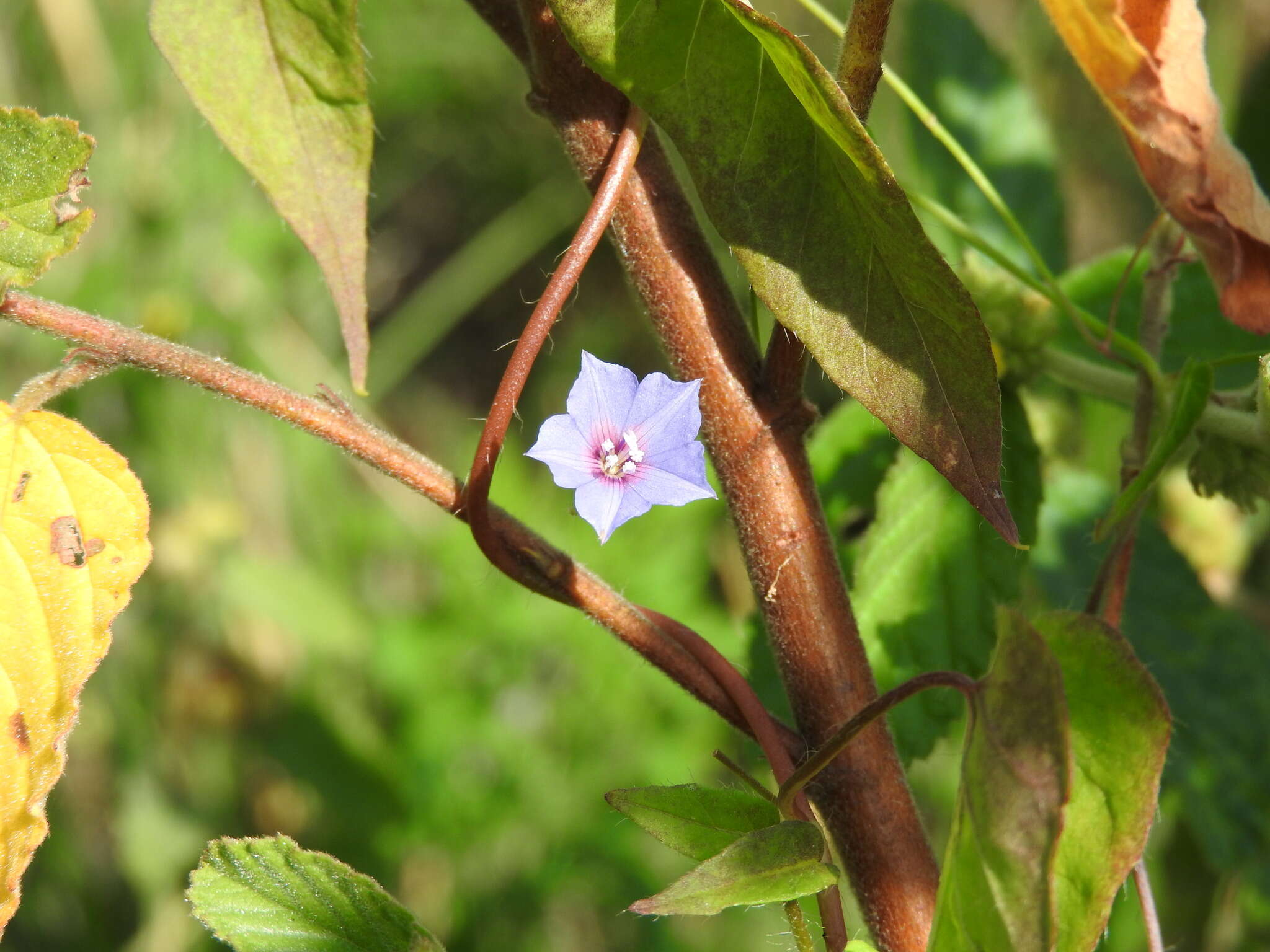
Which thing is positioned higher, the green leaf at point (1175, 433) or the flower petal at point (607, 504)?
the green leaf at point (1175, 433)

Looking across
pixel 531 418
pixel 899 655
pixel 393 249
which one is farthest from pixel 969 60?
pixel 393 249

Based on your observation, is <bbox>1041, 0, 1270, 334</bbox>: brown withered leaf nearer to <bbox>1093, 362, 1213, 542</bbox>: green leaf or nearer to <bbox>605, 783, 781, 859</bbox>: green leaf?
<bbox>1093, 362, 1213, 542</bbox>: green leaf

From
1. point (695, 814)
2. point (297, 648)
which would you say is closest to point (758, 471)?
Result: point (695, 814)

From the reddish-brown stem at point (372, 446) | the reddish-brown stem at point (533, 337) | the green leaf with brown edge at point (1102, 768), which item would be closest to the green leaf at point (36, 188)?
the reddish-brown stem at point (372, 446)

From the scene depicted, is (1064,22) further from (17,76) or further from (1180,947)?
(17,76)

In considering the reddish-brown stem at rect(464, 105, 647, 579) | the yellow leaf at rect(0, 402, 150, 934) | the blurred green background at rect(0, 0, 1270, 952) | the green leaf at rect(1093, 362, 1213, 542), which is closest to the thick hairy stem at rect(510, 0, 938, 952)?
the reddish-brown stem at rect(464, 105, 647, 579)

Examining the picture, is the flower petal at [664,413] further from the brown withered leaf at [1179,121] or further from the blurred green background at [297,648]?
the blurred green background at [297,648]
